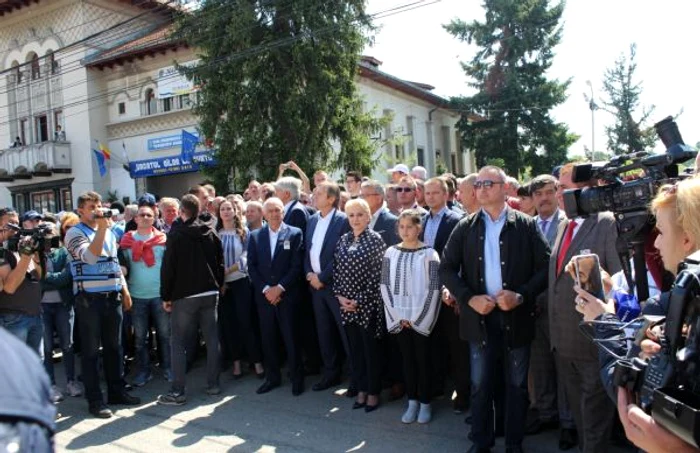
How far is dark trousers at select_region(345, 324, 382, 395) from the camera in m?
5.66

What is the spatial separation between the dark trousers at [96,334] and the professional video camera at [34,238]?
839 millimetres

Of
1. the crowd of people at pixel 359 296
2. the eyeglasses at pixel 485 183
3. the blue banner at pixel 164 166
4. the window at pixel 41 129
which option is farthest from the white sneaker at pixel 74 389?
the window at pixel 41 129

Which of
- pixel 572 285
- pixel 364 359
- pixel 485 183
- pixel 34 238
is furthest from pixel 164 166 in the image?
pixel 572 285

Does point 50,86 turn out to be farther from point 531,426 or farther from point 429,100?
point 531,426

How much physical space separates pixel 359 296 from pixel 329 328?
0.80m

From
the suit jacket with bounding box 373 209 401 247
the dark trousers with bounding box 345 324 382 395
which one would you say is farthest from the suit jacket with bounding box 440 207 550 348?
the suit jacket with bounding box 373 209 401 247

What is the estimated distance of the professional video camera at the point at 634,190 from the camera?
2600mm

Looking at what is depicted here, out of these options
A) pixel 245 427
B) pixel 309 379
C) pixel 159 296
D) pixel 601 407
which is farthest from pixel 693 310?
pixel 159 296

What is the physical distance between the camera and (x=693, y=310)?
1758mm

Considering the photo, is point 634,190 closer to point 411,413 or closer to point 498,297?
point 498,297

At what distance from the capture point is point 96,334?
5988 millimetres

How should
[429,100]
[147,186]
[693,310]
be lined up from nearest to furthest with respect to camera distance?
[693,310]
[147,186]
[429,100]

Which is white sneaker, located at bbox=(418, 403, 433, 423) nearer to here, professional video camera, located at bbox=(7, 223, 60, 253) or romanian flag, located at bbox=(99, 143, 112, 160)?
professional video camera, located at bbox=(7, 223, 60, 253)

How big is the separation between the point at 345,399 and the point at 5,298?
3.40 m
